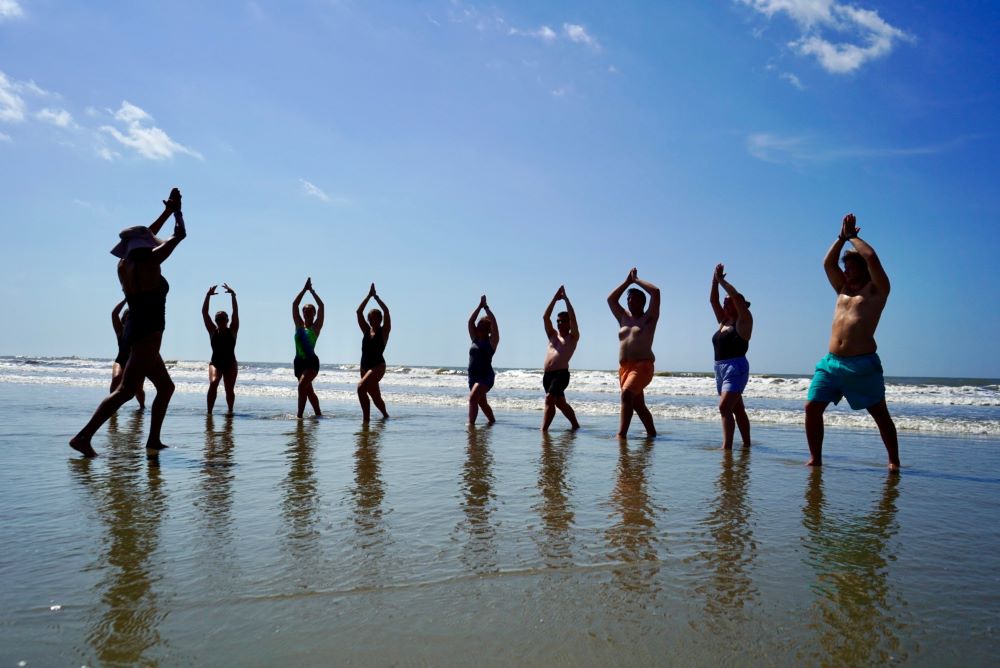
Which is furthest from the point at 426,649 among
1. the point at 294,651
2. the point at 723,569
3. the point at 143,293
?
the point at 143,293

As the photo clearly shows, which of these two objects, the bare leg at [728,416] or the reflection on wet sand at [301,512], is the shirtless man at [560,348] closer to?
the bare leg at [728,416]

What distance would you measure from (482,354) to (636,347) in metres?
2.98

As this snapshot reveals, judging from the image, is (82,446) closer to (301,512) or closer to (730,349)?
(301,512)

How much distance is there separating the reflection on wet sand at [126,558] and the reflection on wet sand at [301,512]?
1.78 ft

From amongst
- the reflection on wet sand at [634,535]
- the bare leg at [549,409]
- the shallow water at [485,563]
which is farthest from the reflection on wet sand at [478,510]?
the bare leg at [549,409]

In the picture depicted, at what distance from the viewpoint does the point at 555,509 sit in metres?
3.75

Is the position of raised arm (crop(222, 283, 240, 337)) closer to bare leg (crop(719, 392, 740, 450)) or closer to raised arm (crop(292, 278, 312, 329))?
raised arm (crop(292, 278, 312, 329))

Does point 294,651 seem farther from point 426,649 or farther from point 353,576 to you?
point 353,576

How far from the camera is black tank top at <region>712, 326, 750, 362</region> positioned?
7.56 metres

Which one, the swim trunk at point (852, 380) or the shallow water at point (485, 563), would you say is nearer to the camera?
the shallow water at point (485, 563)

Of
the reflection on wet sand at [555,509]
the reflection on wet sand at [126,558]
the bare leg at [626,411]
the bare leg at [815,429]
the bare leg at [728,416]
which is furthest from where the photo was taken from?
the bare leg at [626,411]

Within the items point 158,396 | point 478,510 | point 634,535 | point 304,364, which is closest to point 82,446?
point 158,396

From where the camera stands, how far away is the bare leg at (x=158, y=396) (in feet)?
19.2

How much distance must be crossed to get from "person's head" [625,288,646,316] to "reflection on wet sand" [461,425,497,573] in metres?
3.17
